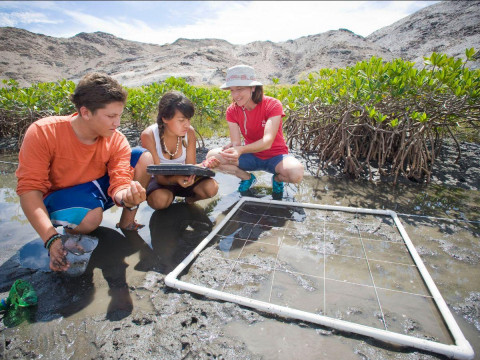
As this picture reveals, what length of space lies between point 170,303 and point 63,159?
1.31 m

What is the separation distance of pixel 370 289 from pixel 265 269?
667 mm

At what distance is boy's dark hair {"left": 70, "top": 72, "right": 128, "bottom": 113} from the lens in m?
1.75

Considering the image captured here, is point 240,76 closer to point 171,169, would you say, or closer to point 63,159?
point 171,169

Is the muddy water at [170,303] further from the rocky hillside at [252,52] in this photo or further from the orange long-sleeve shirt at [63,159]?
the rocky hillside at [252,52]

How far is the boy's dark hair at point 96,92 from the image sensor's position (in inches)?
69.1

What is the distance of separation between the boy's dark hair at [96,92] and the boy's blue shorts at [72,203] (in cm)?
66

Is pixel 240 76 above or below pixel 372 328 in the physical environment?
above

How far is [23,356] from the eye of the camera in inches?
49.5

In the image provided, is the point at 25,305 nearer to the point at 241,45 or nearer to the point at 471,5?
the point at 471,5

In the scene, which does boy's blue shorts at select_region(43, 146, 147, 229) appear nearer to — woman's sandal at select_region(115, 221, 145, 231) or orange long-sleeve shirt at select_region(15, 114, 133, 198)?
orange long-sleeve shirt at select_region(15, 114, 133, 198)

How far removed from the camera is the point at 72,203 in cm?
200

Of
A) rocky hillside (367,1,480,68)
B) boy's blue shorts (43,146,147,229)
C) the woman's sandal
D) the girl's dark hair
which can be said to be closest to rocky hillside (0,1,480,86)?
rocky hillside (367,1,480,68)

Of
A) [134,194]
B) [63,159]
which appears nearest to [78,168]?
[63,159]

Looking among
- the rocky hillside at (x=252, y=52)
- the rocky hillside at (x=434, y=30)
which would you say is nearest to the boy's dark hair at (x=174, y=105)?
the rocky hillside at (x=252, y=52)
